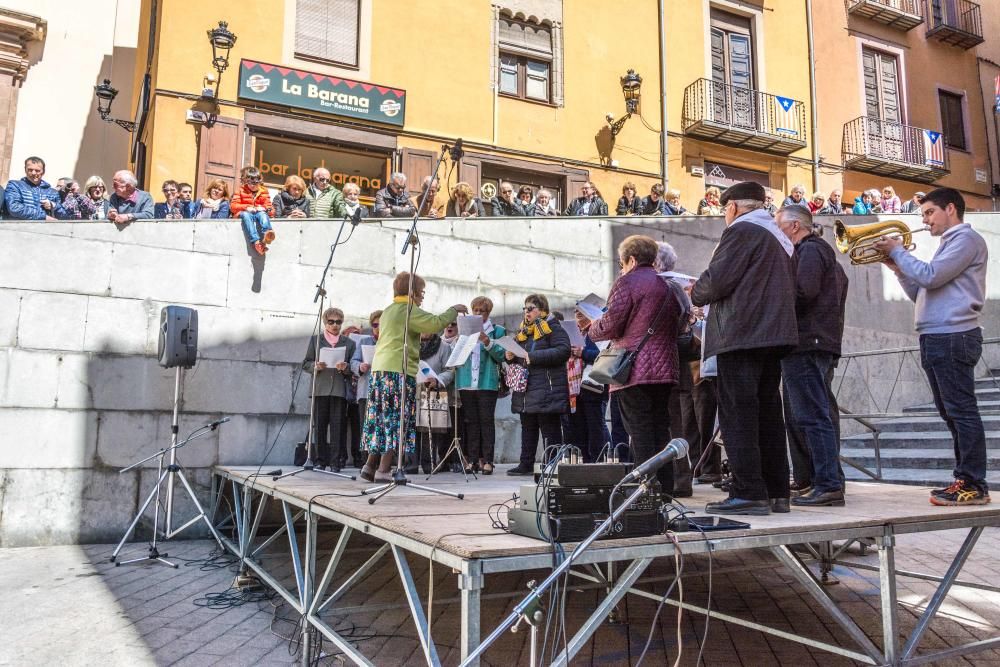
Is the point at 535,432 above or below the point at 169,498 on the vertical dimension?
Result: above

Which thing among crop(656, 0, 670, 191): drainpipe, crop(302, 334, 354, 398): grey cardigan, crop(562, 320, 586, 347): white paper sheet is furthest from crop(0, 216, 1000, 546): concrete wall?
crop(656, 0, 670, 191): drainpipe

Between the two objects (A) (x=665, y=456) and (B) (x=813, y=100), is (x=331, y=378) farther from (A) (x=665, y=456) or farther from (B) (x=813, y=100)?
(B) (x=813, y=100)

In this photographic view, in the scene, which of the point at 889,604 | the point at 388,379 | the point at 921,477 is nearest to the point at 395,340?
the point at 388,379

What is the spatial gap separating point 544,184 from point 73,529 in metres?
10.4

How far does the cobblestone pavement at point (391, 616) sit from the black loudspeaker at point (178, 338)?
161cm

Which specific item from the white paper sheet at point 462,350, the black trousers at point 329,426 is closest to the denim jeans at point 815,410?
the white paper sheet at point 462,350

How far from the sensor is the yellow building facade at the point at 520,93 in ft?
39.4

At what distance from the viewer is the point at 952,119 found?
19.4 meters

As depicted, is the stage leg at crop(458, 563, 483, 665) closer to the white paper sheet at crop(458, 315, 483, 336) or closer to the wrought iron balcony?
the white paper sheet at crop(458, 315, 483, 336)

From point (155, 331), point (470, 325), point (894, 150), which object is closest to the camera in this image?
point (470, 325)

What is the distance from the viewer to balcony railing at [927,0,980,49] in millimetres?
19266

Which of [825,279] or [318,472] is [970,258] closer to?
[825,279]

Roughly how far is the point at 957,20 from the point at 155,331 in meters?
21.4

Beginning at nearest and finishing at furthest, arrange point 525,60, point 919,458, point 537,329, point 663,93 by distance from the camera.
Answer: point 537,329 < point 919,458 < point 525,60 < point 663,93
